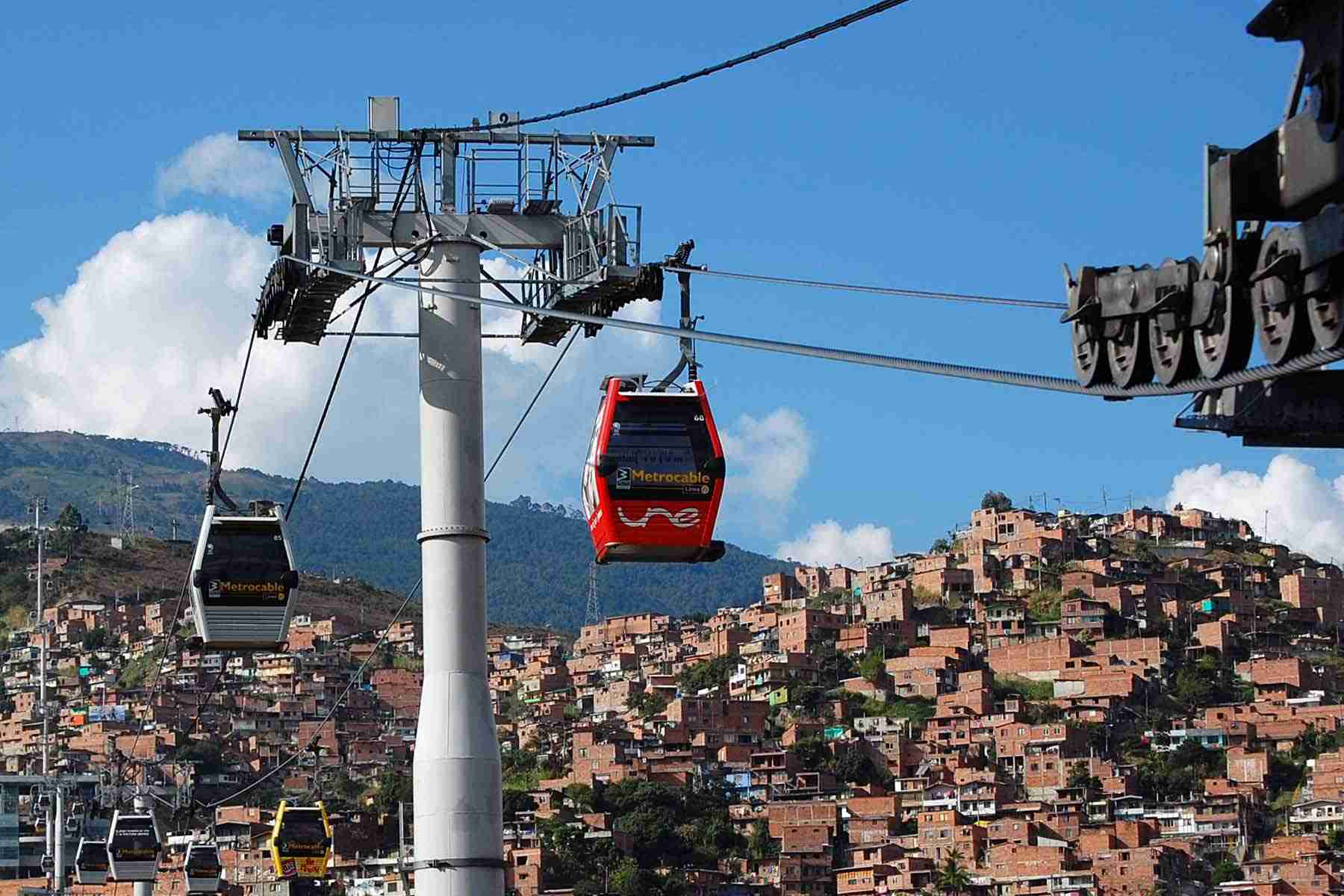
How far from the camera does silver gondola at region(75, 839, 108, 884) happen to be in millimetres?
42688

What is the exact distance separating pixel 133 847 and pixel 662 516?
26988 millimetres

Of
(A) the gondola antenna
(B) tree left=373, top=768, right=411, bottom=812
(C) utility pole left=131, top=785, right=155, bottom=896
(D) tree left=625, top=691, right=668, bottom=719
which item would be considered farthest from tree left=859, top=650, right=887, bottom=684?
(A) the gondola antenna

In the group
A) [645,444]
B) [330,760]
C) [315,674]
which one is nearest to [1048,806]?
[330,760]

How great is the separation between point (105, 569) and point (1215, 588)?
274 feet

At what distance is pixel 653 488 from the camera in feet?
42.5

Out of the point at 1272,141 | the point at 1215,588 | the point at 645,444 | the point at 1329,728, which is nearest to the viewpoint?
the point at 1272,141

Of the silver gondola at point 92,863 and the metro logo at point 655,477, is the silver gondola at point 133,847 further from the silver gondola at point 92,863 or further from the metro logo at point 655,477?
the metro logo at point 655,477

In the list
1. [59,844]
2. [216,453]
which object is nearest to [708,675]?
[59,844]

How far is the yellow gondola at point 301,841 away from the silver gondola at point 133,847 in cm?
198

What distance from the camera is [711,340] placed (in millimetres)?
8961

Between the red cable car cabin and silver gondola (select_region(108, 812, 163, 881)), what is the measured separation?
26263mm

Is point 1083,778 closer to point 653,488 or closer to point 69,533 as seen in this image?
point 69,533

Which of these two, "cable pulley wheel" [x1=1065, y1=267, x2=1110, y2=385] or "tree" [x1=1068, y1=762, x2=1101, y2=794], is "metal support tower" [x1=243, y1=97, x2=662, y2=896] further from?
"tree" [x1=1068, y1=762, x2=1101, y2=794]

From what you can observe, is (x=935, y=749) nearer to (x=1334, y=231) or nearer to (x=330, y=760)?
(x=330, y=760)
